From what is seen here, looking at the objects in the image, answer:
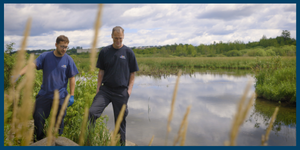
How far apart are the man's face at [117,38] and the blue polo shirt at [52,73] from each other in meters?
0.72

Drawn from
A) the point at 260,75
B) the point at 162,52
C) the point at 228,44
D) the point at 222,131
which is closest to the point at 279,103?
the point at 260,75

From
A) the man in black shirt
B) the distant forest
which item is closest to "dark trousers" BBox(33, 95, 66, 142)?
the man in black shirt

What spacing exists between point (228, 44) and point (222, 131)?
55.9 metres

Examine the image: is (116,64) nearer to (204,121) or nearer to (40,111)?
(40,111)

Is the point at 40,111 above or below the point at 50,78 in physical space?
below

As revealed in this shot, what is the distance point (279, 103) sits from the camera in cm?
818

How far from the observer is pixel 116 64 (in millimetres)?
3381

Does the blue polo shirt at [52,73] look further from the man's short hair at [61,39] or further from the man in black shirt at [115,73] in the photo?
the man in black shirt at [115,73]

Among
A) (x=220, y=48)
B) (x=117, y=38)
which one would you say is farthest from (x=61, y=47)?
(x=220, y=48)

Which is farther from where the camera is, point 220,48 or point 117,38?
point 220,48

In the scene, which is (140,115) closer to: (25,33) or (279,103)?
(279,103)

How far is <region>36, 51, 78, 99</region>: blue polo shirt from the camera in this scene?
3203 mm

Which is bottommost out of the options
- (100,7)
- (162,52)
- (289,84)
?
(289,84)

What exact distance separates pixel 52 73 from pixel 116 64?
88 cm
